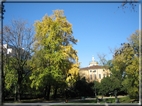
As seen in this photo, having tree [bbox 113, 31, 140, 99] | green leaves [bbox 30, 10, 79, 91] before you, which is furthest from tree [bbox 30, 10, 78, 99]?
tree [bbox 113, 31, 140, 99]

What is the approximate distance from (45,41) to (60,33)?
2980mm

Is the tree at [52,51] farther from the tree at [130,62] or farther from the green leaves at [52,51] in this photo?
the tree at [130,62]

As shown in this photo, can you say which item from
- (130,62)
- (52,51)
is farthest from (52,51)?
(130,62)

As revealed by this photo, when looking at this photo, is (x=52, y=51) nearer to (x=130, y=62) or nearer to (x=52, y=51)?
(x=52, y=51)

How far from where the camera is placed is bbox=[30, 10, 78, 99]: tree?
25.8 meters

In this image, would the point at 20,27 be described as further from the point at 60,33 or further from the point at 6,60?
the point at 60,33

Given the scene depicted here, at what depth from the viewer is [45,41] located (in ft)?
91.0

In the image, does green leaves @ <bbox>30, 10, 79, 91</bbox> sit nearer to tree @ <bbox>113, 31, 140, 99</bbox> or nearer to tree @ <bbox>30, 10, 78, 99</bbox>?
tree @ <bbox>30, 10, 78, 99</bbox>

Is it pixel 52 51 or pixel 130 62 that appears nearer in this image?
pixel 52 51

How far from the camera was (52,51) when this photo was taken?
2745 centimetres

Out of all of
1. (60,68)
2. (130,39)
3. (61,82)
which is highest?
(130,39)

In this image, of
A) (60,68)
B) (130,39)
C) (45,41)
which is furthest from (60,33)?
(130,39)

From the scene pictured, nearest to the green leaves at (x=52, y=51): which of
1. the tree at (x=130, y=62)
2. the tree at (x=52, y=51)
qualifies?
→ the tree at (x=52, y=51)

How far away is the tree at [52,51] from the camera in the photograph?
84.6 feet
